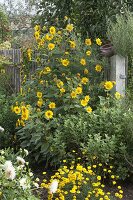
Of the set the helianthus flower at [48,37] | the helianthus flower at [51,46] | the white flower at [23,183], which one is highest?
the helianthus flower at [48,37]

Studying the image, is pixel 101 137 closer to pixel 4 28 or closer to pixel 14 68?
pixel 14 68

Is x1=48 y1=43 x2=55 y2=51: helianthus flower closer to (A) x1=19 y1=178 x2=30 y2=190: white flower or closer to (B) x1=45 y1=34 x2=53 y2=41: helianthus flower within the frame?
(B) x1=45 y1=34 x2=53 y2=41: helianthus flower

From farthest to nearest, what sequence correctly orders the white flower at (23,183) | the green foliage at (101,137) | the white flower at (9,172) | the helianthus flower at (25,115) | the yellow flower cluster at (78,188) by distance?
the helianthus flower at (25,115) → the green foliage at (101,137) → the yellow flower cluster at (78,188) → the white flower at (23,183) → the white flower at (9,172)

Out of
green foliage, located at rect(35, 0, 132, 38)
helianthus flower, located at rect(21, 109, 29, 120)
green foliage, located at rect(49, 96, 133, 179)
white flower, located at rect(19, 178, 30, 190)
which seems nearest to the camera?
white flower, located at rect(19, 178, 30, 190)

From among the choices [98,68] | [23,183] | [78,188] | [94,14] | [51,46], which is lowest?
[78,188]

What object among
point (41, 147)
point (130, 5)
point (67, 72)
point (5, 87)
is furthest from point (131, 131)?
point (5, 87)

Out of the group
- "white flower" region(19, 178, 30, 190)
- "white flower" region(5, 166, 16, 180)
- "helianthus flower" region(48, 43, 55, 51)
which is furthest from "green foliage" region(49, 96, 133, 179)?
"white flower" region(5, 166, 16, 180)

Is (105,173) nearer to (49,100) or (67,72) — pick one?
(49,100)

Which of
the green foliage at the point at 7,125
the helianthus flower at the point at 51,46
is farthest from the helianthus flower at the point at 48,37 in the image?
the green foliage at the point at 7,125

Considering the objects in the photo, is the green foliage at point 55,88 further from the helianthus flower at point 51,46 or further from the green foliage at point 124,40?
the green foliage at point 124,40

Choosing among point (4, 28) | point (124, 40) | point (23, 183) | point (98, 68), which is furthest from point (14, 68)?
point (23, 183)

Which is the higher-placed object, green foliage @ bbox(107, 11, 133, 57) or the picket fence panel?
green foliage @ bbox(107, 11, 133, 57)

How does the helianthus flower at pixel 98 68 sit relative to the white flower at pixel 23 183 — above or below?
above

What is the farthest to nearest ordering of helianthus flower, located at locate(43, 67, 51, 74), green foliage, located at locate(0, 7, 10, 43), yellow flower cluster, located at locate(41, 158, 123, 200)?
green foliage, located at locate(0, 7, 10, 43) → helianthus flower, located at locate(43, 67, 51, 74) → yellow flower cluster, located at locate(41, 158, 123, 200)
